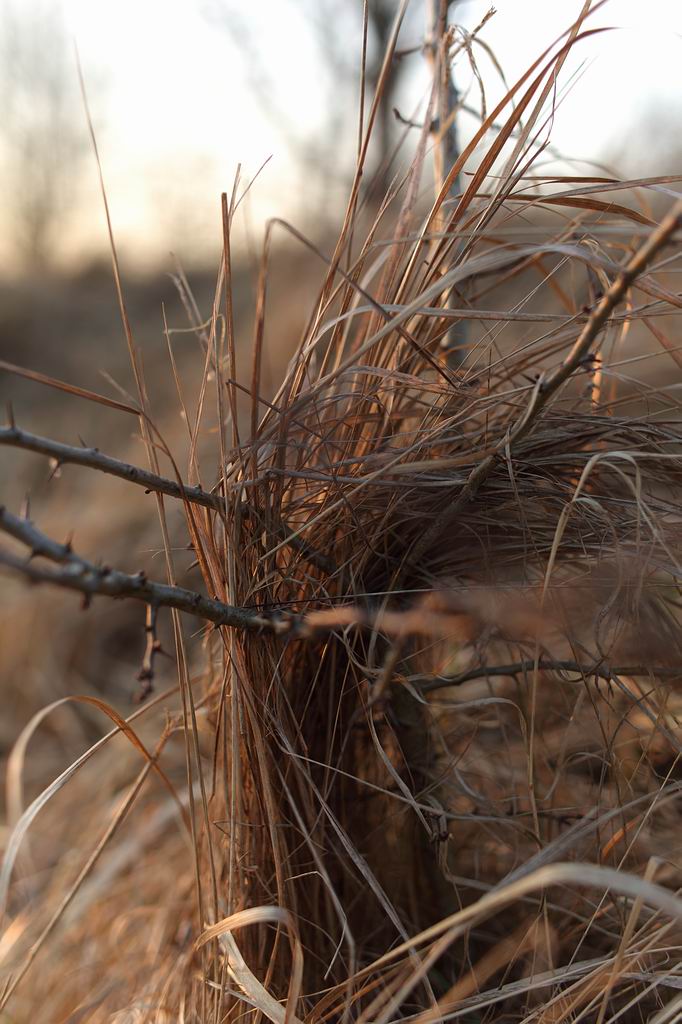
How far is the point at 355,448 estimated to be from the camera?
627 millimetres

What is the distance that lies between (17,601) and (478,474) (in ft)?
6.66

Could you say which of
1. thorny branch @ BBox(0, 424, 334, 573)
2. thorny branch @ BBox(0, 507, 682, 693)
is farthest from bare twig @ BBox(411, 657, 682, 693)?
thorny branch @ BBox(0, 424, 334, 573)

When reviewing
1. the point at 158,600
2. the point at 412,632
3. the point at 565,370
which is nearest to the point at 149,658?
the point at 158,600

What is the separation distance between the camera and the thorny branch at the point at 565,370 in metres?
0.35

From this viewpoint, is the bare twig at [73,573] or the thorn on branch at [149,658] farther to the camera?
the thorn on branch at [149,658]

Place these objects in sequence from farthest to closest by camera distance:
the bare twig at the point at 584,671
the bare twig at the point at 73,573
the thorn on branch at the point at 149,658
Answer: the bare twig at the point at 584,671 < the thorn on branch at the point at 149,658 < the bare twig at the point at 73,573

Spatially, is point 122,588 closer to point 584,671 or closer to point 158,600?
point 158,600

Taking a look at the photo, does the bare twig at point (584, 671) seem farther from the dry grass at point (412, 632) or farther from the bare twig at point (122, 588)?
the bare twig at point (122, 588)

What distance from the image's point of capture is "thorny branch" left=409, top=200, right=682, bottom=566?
0.35m

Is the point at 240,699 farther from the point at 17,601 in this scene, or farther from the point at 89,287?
the point at 89,287

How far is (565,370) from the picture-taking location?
1.44 feet

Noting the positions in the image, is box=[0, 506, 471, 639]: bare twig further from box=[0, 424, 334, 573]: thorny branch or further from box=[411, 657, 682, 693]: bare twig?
box=[411, 657, 682, 693]: bare twig

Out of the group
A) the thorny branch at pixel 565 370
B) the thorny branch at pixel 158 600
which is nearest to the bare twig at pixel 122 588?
the thorny branch at pixel 158 600

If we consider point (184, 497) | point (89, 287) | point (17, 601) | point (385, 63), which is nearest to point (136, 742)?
point (184, 497)
